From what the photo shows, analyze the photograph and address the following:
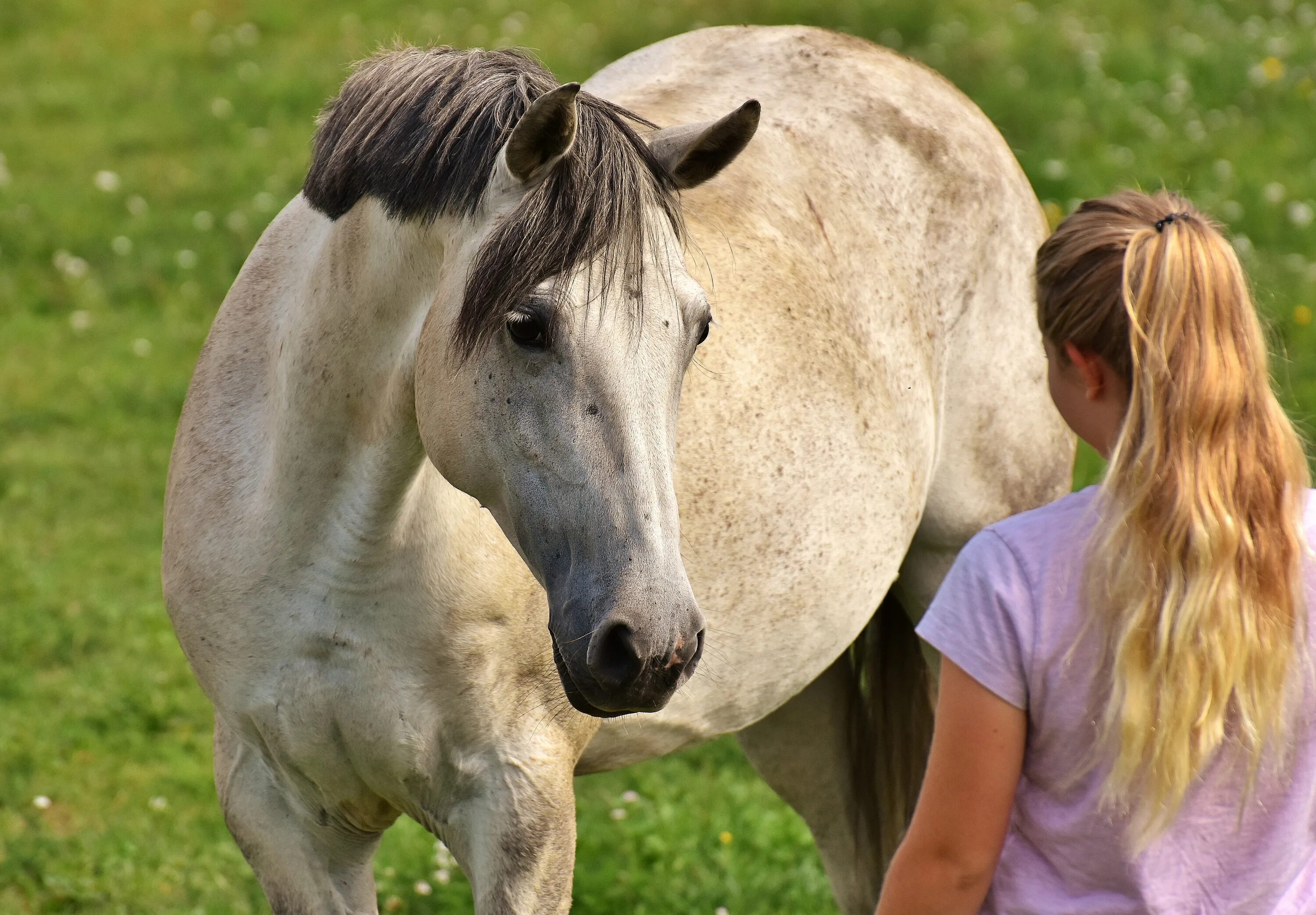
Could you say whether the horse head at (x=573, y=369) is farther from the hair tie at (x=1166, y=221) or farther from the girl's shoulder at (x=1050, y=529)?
the hair tie at (x=1166, y=221)

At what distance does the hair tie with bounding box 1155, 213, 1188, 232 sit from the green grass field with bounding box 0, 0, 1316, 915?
59cm

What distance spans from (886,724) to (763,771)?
0.35 meters

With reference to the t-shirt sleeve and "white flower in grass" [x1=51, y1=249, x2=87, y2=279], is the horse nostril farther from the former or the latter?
"white flower in grass" [x1=51, y1=249, x2=87, y2=279]

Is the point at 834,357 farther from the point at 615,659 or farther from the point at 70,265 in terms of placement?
the point at 70,265

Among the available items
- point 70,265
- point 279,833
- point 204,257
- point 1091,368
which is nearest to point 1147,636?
point 1091,368

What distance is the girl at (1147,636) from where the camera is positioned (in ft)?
5.63

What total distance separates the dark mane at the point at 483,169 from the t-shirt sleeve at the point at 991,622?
598mm

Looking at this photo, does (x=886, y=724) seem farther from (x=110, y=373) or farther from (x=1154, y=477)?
(x=110, y=373)

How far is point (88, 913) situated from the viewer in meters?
3.74

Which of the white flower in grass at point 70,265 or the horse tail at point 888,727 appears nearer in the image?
the horse tail at point 888,727

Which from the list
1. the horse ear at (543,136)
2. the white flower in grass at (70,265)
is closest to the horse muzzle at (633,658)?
the horse ear at (543,136)

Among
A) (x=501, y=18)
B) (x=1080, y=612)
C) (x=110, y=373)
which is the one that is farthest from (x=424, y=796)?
(x=501, y=18)

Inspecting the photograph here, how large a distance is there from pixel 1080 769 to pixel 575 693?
66 centimetres

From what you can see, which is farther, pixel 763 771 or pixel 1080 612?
pixel 763 771
